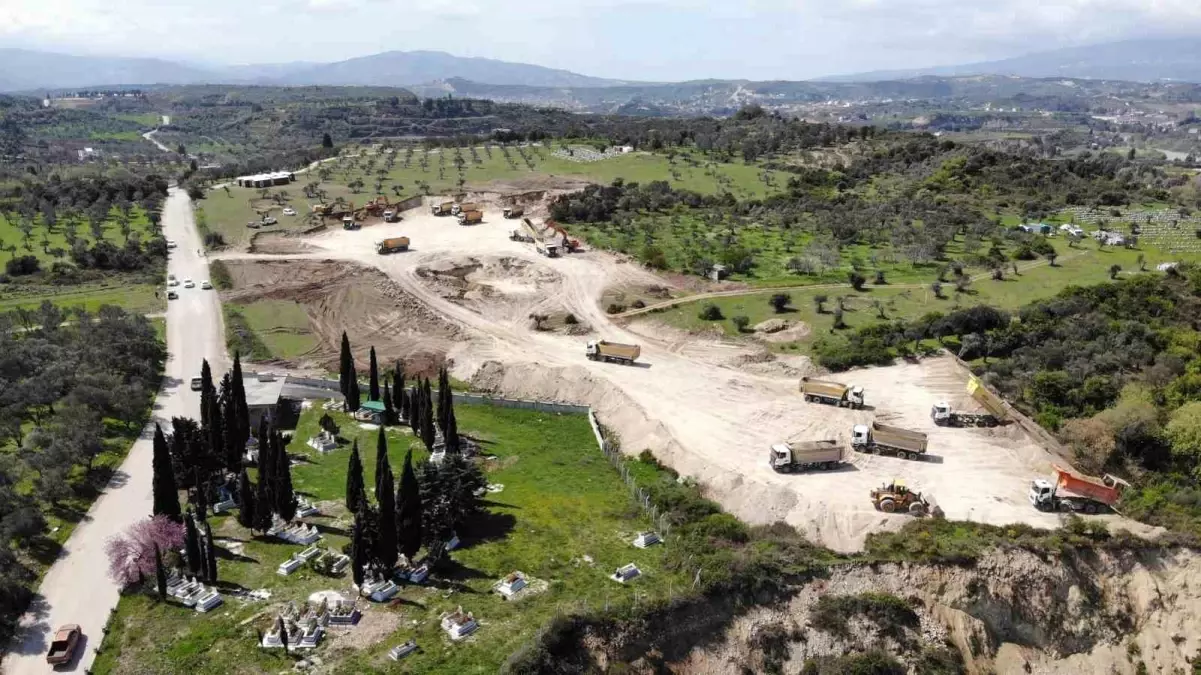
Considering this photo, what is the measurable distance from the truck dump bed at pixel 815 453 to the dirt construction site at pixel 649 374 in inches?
39.1

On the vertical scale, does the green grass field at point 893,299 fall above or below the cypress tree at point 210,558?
above

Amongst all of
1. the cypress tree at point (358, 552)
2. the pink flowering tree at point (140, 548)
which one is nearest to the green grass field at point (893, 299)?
the cypress tree at point (358, 552)

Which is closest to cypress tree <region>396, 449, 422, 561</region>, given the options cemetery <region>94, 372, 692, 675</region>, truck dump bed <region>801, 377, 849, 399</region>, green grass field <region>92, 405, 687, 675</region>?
cemetery <region>94, 372, 692, 675</region>

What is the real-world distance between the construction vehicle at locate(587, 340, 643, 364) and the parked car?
4089 cm

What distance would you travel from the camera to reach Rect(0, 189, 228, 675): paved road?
3203 cm

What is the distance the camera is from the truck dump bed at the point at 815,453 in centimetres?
4619

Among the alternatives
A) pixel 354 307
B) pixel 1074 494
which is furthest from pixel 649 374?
pixel 354 307

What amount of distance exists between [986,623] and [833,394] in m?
21.4

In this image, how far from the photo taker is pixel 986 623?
35.7 m

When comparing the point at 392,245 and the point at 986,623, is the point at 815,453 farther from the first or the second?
the point at 392,245

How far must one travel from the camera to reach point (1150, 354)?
5672cm

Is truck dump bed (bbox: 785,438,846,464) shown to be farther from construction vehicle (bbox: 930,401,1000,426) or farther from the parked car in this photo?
the parked car

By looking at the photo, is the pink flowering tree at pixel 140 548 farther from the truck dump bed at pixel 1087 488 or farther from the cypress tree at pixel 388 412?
the truck dump bed at pixel 1087 488

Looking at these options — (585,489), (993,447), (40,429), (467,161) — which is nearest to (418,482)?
(585,489)
